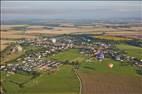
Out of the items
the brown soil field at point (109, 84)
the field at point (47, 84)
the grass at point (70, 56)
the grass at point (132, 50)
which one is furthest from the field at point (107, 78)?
the grass at point (132, 50)

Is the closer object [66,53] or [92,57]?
[92,57]

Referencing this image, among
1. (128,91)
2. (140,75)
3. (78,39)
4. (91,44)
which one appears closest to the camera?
(128,91)

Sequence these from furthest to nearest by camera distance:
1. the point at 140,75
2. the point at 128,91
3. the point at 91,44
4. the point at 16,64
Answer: the point at 91,44
the point at 16,64
the point at 140,75
the point at 128,91

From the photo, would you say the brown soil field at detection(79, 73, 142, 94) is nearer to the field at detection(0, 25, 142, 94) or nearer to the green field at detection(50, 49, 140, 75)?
the field at detection(0, 25, 142, 94)

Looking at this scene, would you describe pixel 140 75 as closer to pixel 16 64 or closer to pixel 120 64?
pixel 120 64

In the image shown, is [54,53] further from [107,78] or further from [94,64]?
[107,78]

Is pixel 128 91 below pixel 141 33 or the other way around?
below

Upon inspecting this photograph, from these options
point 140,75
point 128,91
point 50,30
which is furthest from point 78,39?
point 128,91
